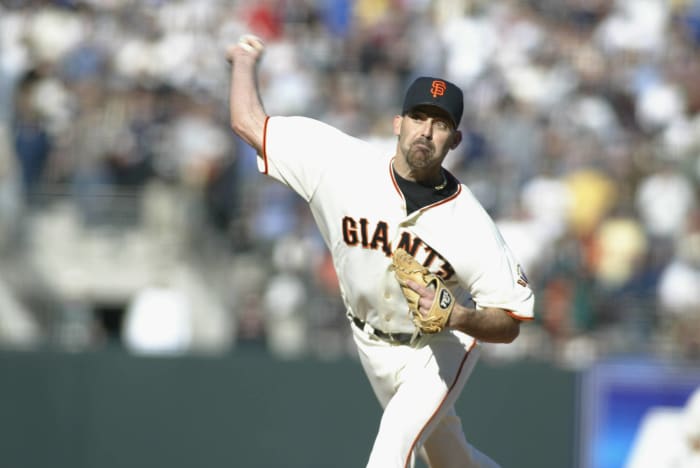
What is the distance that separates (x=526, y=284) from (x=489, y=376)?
5121 mm

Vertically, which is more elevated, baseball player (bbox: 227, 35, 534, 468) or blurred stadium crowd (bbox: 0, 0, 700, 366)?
baseball player (bbox: 227, 35, 534, 468)

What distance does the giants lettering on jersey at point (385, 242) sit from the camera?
233 inches

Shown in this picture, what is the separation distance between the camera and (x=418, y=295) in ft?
17.9

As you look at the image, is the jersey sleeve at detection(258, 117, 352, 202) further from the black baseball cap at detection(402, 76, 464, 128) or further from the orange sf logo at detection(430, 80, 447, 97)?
the orange sf logo at detection(430, 80, 447, 97)

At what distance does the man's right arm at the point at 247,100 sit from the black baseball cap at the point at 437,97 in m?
0.73

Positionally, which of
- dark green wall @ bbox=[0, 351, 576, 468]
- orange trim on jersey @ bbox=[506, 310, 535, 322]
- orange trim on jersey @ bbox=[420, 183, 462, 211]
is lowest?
dark green wall @ bbox=[0, 351, 576, 468]

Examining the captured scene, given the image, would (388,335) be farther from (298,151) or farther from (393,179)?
(298,151)

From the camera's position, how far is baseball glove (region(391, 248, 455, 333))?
541cm

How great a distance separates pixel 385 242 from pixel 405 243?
98 mm

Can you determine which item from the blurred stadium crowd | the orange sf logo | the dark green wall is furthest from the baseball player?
the blurred stadium crowd

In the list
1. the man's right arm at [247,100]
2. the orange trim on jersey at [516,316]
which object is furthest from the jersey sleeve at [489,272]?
the man's right arm at [247,100]

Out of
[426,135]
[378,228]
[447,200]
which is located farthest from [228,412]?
[426,135]

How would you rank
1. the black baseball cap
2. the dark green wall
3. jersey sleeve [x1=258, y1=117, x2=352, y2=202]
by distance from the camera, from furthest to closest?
the dark green wall < jersey sleeve [x1=258, y1=117, x2=352, y2=202] < the black baseball cap

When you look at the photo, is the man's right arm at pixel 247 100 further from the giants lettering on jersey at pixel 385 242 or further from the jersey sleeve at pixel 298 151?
the giants lettering on jersey at pixel 385 242
